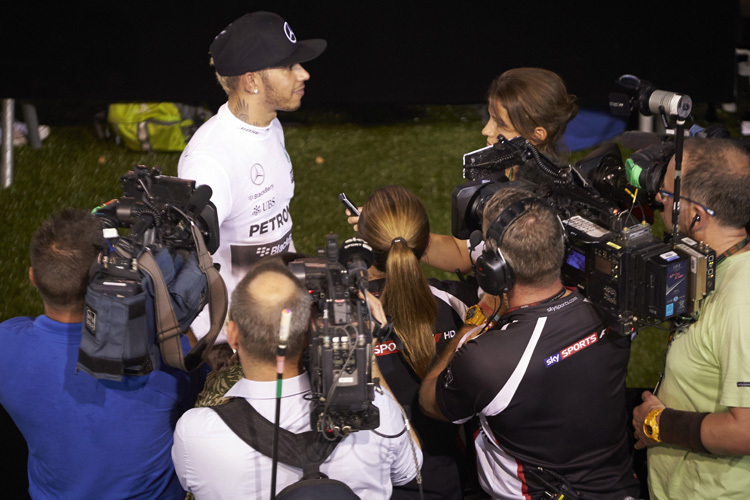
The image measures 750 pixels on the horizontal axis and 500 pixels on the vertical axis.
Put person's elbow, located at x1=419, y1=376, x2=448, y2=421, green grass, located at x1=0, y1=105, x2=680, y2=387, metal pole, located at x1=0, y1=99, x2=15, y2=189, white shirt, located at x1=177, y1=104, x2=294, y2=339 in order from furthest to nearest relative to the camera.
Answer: metal pole, located at x1=0, y1=99, x2=15, y2=189 < green grass, located at x1=0, y1=105, x2=680, y2=387 < white shirt, located at x1=177, y1=104, x2=294, y2=339 < person's elbow, located at x1=419, y1=376, x2=448, y2=421

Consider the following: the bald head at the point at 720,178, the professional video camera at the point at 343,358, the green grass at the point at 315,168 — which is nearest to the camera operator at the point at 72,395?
the professional video camera at the point at 343,358

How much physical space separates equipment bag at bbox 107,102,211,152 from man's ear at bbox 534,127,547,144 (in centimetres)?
403

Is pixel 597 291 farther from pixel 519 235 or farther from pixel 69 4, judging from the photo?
pixel 69 4

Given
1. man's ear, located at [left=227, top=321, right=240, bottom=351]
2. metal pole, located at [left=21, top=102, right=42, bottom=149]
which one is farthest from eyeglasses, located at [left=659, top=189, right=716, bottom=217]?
metal pole, located at [left=21, top=102, right=42, bottom=149]

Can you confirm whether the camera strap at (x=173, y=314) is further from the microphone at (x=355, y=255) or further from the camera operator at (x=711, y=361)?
the camera operator at (x=711, y=361)

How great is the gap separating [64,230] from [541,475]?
1672 mm

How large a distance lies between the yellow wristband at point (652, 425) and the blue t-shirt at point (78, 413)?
1500mm

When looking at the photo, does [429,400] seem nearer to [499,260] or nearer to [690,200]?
[499,260]

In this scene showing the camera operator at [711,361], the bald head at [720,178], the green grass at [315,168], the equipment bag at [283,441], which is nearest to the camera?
the equipment bag at [283,441]

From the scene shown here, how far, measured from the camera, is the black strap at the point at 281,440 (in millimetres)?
2182

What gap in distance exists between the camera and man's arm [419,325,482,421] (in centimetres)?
273

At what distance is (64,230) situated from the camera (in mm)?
2654

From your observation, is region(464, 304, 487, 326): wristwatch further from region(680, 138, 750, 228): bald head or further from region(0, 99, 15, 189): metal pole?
region(0, 99, 15, 189): metal pole

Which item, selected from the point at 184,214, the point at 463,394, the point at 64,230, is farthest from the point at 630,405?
the point at 64,230
